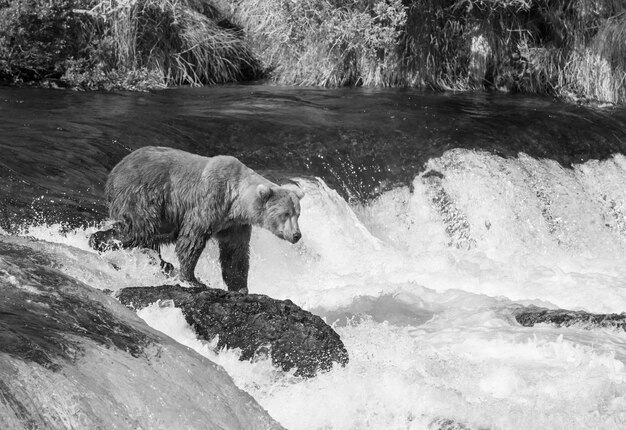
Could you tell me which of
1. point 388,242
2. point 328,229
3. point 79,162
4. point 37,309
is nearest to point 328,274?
point 328,229

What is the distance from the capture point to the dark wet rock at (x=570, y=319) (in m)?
7.98

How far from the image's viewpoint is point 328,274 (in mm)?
9828

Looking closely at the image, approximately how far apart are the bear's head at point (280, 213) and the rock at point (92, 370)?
201 cm

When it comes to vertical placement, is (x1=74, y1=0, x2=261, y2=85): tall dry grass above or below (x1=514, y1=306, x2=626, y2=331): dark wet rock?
above

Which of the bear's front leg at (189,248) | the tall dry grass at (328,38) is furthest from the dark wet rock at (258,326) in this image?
the tall dry grass at (328,38)

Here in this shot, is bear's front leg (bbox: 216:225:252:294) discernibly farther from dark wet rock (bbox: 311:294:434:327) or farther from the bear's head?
dark wet rock (bbox: 311:294:434:327)

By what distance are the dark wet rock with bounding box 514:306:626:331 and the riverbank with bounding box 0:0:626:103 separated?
9107mm

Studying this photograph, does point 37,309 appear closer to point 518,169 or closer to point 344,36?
point 518,169

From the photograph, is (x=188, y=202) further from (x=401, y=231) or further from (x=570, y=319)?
(x=401, y=231)

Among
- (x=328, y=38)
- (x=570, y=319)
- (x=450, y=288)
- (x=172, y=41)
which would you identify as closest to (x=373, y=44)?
(x=328, y=38)

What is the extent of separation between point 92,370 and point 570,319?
4.26 metres

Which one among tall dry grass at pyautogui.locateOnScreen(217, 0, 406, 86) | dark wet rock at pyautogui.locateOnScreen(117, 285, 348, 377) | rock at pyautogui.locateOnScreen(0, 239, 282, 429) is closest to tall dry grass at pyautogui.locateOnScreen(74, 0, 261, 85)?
tall dry grass at pyautogui.locateOnScreen(217, 0, 406, 86)

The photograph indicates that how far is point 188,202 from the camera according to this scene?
7957 mm

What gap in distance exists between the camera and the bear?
25.8ft
